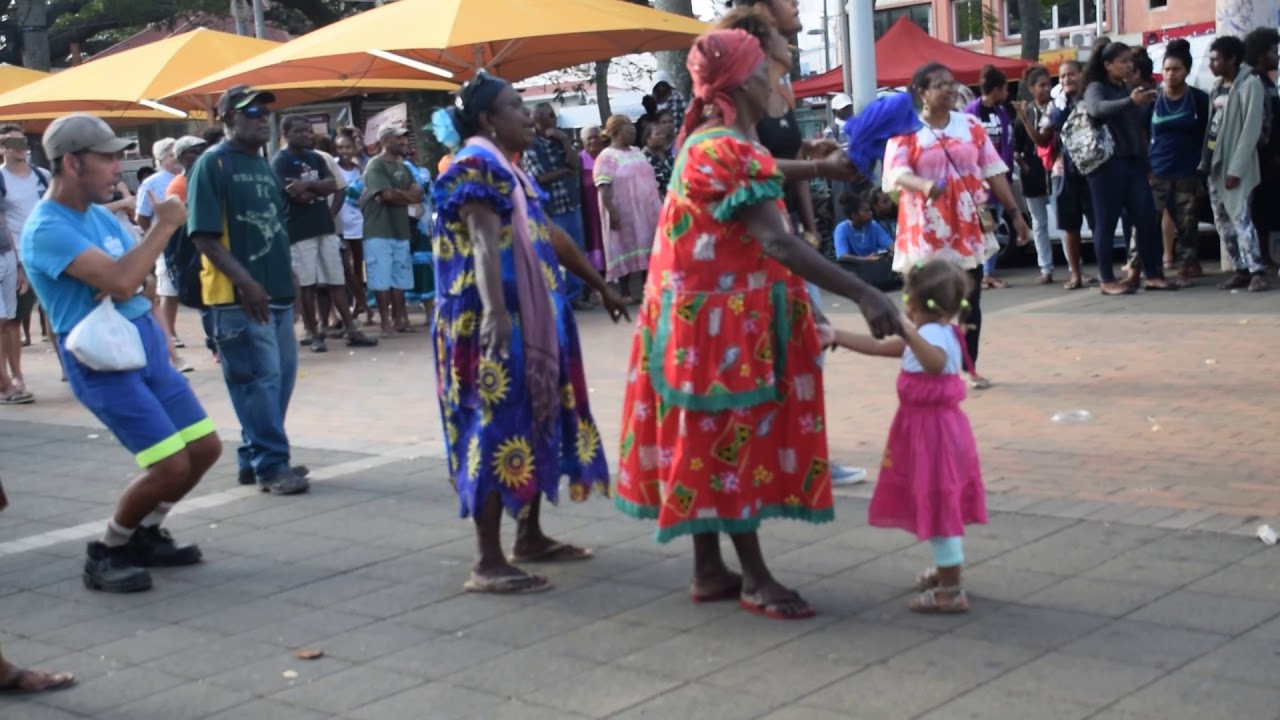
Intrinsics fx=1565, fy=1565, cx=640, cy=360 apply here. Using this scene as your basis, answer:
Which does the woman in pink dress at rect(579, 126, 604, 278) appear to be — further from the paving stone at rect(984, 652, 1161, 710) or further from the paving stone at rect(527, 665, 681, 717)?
the paving stone at rect(984, 652, 1161, 710)

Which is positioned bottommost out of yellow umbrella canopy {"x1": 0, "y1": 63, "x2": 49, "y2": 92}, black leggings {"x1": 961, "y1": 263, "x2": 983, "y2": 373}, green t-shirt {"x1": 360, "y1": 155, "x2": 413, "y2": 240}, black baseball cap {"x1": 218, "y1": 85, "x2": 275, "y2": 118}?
black leggings {"x1": 961, "y1": 263, "x2": 983, "y2": 373}

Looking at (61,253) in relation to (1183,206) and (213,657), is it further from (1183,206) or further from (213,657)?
(1183,206)

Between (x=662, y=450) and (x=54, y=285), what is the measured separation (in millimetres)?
2549

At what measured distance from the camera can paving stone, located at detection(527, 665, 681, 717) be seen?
4457 mm

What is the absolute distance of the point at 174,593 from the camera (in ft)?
19.9

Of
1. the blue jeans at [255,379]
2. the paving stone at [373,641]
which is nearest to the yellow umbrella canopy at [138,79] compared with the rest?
the blue jeans at [255,379]

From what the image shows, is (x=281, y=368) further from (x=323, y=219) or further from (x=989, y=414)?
→ (x=323, y=219)

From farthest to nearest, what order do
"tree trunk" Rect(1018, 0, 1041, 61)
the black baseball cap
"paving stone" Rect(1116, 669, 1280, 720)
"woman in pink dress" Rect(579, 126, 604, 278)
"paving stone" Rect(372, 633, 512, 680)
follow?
"tree trunk" Rect(1018, 0, 1041, 61) → "woman in pink dress" Rect(579, 126, 604, 278) → the black baseball cap → "paving stone" Rect(372, 633, 512, 680) → "paving stone" Rect(1116, 669, 1280, 720)

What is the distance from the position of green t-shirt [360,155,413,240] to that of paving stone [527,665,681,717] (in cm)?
1027

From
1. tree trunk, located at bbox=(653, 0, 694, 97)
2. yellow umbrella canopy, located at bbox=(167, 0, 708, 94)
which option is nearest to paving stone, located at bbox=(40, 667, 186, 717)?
yellow umbrella canopy, located at bbox=(167, 0, 708, 94)

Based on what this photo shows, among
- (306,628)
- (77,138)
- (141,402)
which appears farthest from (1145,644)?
(77,138)

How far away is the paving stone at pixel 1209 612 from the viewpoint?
475cm

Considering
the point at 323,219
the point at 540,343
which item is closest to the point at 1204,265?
the point at 323,219

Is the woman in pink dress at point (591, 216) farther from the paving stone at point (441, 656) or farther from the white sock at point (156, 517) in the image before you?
the paving stone at point (441, 656)
